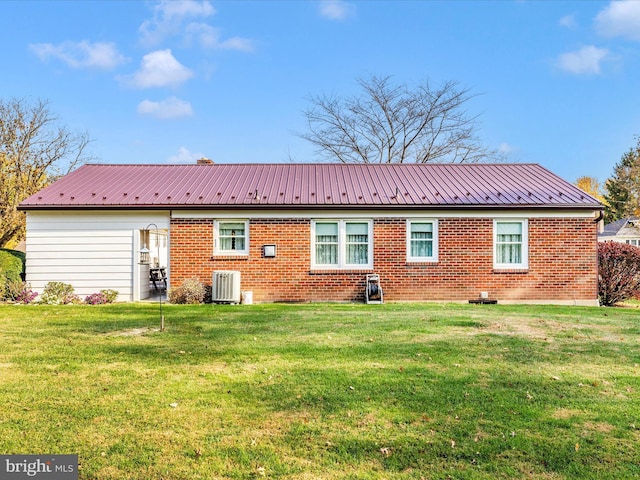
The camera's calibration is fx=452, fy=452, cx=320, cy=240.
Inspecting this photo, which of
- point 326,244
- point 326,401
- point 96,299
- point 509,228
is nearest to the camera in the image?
point 326,401

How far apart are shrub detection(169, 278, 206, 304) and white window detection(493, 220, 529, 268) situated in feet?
29.0

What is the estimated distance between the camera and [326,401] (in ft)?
14.7

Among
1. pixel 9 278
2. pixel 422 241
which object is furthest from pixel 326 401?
pixel 9 278

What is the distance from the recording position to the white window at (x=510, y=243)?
45.0 feet

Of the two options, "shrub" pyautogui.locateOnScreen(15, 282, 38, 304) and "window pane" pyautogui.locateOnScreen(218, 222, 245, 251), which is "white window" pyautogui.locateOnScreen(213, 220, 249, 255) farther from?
"shrub" pyautogui.locateOnScreen(15, 282, 38, 304)

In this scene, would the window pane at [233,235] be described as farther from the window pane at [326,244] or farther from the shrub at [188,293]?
the window pane at [326,244]

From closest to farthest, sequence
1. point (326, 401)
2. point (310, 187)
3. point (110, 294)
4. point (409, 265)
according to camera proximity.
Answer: point (326, 401), point (110, 294), point (409, 265), point (310, 187)

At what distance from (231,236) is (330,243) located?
2.99 meters

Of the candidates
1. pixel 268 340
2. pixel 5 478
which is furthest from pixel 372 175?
pixel 5 478

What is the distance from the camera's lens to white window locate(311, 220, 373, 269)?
44.7 feet

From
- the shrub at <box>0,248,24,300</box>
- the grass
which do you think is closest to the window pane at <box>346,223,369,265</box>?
the grass

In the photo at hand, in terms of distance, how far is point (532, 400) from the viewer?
14.9 ft

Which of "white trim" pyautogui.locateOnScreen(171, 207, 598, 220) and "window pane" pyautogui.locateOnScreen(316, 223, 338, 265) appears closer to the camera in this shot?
"white trim" pyautogui.locateOnScreen(171, 207, 598, 220)

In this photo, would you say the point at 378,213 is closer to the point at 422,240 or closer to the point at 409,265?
the point at 422,240
